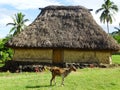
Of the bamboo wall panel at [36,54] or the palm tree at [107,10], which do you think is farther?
the palm tree at [107,10]

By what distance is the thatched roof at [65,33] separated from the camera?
30391 mm

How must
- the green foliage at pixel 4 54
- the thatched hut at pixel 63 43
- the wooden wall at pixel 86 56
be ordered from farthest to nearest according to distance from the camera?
the green foliage at pixel 4 54, the wooden wall at pixel 86 56, the thatched hut at pixel 63 43

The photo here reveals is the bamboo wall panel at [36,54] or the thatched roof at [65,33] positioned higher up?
the thatched roof at [65,33]

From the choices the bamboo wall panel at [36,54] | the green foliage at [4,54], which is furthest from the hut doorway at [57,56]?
the green foliage at [4,54]

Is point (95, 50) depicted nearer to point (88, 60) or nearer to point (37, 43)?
point (88, 60)

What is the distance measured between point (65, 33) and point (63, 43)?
145 cm

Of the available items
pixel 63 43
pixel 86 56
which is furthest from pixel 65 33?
pixel 86 56

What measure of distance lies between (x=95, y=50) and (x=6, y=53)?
61.2 ft

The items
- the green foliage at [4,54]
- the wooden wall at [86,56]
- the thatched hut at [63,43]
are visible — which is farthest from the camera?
the green foliage at [4,54]

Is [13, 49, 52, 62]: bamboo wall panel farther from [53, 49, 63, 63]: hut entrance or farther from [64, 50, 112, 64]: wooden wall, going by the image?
[64, 50, 112, 64]: wooden wall

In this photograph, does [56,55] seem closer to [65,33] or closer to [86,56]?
[65,33]

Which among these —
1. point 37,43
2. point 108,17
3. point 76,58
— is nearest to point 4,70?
point 37,43

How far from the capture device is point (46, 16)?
33.9m

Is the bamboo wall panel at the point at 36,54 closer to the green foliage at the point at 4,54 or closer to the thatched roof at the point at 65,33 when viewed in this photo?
the thatched roof at the point at 65,33
